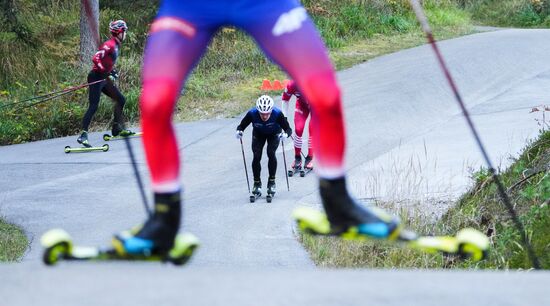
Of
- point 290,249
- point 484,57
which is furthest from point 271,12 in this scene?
point 484,57

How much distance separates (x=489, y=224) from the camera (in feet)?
32.2

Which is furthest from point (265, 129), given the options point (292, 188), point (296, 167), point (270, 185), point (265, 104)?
point (296, 167)

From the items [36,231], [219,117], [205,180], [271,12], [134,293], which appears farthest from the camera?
[219,117]

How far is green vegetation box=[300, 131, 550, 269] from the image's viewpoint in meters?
8.71

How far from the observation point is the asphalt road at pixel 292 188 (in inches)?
122

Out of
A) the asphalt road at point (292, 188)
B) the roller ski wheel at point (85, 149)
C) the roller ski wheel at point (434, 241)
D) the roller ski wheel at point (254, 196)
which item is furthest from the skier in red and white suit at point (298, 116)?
the roller ski wheel at point (434, 241)

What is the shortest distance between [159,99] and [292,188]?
36.2 ft

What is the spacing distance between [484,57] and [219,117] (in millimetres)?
6503

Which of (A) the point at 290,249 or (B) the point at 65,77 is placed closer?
(A) the point at 290,249

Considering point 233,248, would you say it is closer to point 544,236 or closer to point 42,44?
point 544,236

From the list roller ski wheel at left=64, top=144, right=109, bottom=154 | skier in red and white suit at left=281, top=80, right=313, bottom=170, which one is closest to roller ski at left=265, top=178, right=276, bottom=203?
skier in red and white suit at left=281, top=80, right=313, bottom=170

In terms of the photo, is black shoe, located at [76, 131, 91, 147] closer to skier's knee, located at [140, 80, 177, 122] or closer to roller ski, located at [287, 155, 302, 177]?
roller ski, located at [287, 155, 302, 177]

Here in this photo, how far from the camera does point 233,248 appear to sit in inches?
450

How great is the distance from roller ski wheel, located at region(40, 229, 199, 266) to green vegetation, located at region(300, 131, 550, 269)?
18.3 feet
